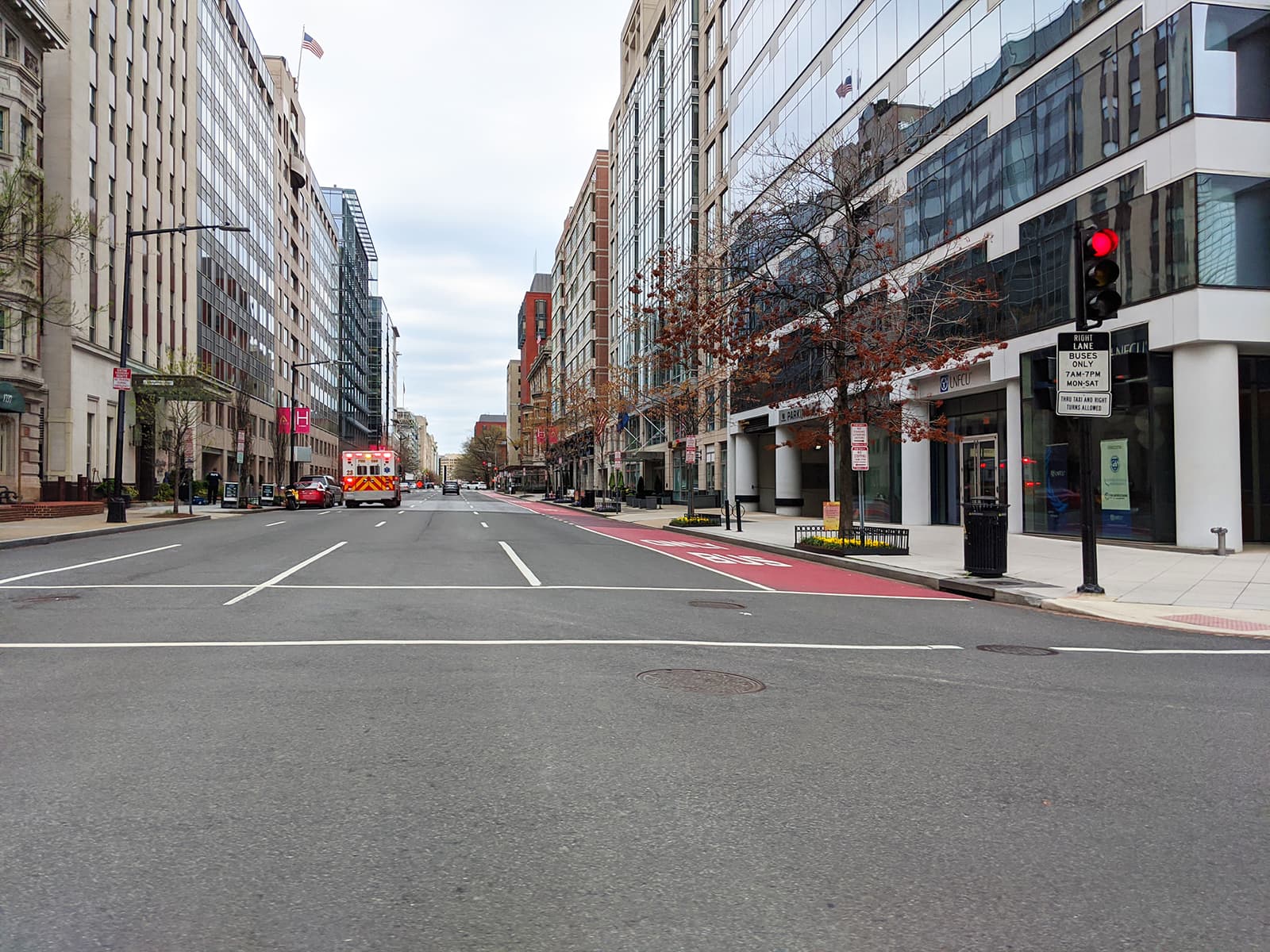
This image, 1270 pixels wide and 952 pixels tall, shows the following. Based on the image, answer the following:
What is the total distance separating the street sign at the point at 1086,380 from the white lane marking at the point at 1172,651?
14.1 feet

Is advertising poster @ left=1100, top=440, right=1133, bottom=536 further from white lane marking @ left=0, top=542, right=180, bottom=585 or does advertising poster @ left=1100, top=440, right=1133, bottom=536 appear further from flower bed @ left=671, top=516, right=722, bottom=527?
white lane marking @ left=0, top=542, right=180, bottom=585

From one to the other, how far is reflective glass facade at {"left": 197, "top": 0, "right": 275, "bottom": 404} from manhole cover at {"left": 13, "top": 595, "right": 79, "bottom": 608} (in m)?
37.7

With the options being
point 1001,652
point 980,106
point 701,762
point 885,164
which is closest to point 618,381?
point 885,164

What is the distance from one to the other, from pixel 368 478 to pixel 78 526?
23505mm

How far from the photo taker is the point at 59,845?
11.4 feet

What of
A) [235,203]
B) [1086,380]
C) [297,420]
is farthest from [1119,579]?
[297,420]

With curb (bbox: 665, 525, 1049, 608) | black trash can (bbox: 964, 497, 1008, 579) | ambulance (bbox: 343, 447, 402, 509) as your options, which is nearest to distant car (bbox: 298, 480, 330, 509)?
ambulance (bbox: 343, 447, 402, 509)

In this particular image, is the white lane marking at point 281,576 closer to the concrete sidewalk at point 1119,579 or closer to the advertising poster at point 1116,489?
the concrete sidewalk at point 1119,579

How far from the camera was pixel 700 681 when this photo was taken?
21.4 ft

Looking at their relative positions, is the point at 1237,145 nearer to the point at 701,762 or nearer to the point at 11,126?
the point at 701,762

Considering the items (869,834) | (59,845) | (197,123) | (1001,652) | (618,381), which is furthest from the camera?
(197,123)

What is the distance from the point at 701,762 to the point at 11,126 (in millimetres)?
37060

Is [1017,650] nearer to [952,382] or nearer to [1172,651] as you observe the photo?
[1172,651]

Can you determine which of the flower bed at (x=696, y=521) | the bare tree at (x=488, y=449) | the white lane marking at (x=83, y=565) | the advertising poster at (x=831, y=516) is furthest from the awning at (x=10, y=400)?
the bare tree at (x=488, y=449)
